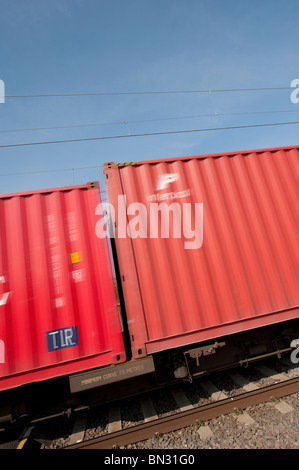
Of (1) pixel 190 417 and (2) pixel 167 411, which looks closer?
(1) pixel 190 417

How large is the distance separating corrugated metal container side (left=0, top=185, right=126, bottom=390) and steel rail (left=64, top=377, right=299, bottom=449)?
4.14ft

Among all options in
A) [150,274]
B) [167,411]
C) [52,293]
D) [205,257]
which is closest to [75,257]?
[52,293]

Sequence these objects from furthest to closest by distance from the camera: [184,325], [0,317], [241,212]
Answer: [241,212] → [184,325] → [0,317]

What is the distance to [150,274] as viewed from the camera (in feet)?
11.4

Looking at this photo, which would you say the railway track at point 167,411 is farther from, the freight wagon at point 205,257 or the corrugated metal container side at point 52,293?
the corrugated metal container side at point 52,293

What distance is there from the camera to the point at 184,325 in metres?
3.41

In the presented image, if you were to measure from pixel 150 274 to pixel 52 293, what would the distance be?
158cm

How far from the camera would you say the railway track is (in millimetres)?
3326

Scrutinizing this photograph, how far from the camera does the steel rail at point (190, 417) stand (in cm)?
328

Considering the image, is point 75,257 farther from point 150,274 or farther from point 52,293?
point 150,274

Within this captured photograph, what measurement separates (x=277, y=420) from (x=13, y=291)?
4539 mm
